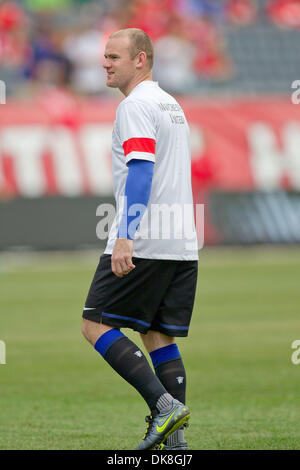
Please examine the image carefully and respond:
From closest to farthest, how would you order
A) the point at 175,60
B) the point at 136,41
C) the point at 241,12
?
1. the point at 136,41
2. the point at 175,60
3. the point at 241,12

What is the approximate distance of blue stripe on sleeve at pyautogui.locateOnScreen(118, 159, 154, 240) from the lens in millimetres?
5227

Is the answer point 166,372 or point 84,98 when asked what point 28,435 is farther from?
point 84,98

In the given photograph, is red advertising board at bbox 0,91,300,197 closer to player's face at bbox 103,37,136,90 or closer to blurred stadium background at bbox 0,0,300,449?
blurred stadium background at bbox 0,0,300,449

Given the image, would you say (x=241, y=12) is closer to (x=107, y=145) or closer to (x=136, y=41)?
(x=107, y=145)

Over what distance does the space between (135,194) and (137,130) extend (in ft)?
1.15

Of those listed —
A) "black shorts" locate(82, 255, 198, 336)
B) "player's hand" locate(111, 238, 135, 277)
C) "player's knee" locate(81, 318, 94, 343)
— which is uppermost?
"player's hand" locate(111, 238, 135, 277)

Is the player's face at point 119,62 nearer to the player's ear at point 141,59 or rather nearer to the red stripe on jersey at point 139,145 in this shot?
the player's ear at point 141,59

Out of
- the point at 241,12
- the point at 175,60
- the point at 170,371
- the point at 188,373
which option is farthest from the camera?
the point at 241,12

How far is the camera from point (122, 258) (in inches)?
204

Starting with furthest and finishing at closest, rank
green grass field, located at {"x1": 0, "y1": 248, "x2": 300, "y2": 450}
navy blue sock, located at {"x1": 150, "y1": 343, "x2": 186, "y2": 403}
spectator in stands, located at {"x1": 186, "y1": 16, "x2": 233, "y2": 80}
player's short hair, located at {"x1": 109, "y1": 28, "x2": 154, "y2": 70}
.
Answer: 1. spectator in stands, located at {"x1": 186, "y1": 16, "x2": 233, "y2": 80}
2. green grass field, located at {"x1": 0, "y1": 248, "x2": 300, "y2": 450}
3. navy blue sock, located at {"x1": 150, "y1": 343, "x2": 186, "y2": 403}
4. player's short hair, located at {"x1": 109, "y1": 28, "x2": 154, "y2": 70}

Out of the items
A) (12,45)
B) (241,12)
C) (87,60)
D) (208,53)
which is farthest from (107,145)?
(241,12)

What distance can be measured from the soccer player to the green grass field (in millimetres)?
578

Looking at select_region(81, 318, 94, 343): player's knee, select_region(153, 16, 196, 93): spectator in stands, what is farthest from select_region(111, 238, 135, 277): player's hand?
select_region(153, 16, 196, 93): spectator in stands

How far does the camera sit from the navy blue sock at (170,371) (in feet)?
18.7
